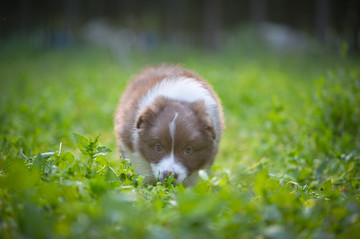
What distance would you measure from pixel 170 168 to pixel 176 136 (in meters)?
0.34

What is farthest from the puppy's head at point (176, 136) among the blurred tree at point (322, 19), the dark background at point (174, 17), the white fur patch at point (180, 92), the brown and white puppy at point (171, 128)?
the dark background at point (174, 17)

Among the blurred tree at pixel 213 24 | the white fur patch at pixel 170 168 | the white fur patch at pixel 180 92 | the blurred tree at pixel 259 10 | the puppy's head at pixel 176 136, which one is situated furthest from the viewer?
the blurred tree at pixel 213 24

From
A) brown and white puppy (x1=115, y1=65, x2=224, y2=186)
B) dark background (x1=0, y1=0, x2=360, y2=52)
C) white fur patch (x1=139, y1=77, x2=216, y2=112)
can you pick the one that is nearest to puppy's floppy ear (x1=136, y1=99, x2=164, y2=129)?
brown and white puppy (x1=115, y1=65, x2=224, y2=186)

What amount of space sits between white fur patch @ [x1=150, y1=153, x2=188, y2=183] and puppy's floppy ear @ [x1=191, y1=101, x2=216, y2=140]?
1.56ft

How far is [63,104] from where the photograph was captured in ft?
24.1

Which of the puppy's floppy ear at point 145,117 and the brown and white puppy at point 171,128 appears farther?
the puppy's floppy ear at point 145,117

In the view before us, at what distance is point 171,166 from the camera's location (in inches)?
133

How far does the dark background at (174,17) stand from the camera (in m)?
20.3

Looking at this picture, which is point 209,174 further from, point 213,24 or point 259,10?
point 213,24

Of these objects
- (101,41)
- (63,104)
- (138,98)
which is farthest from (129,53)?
(138,98)

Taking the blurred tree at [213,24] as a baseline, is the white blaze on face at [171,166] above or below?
below

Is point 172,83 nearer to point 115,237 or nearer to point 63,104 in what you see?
point 115,237

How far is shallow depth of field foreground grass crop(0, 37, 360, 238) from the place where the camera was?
6.82 ft

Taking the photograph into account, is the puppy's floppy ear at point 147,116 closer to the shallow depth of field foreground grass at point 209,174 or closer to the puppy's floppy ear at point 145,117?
the puppy's floppy ear at point 145,117
